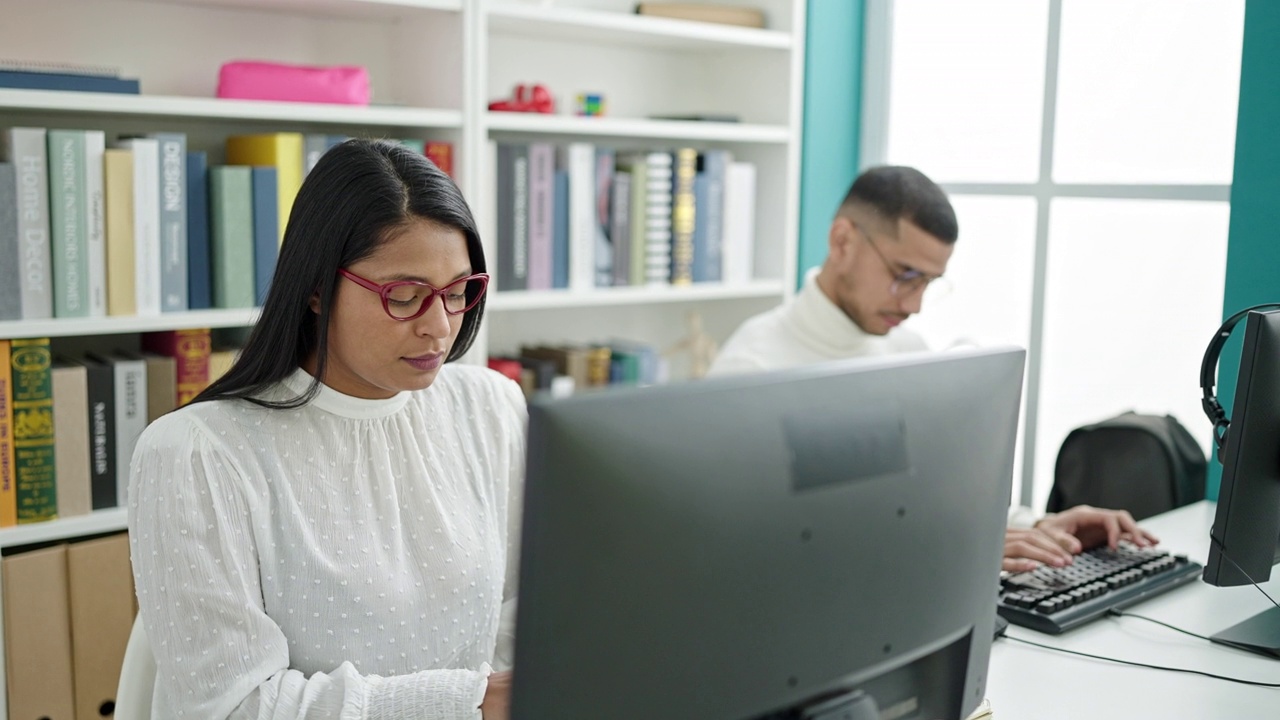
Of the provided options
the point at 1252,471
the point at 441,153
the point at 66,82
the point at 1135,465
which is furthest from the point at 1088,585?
the point at 66,82

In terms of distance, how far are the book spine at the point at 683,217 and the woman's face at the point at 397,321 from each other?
1439 mm

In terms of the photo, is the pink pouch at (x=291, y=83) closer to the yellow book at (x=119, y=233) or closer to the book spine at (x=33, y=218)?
the yellow book at (x=119, y=233)

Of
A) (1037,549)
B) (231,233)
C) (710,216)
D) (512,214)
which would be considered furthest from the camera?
(710,216)

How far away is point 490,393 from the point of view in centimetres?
159

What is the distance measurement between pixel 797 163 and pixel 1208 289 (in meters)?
1.03

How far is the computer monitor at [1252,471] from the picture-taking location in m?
1.38

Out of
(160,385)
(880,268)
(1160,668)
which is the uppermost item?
(880,268)

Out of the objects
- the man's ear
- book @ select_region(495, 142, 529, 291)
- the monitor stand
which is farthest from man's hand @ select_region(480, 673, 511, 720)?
book @ select_region(495, 142, 529, 291)

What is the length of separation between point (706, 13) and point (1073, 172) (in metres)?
0.97

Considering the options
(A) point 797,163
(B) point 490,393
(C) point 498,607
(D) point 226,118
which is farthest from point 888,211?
(D) point 226,118

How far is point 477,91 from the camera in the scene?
2363 millimetres

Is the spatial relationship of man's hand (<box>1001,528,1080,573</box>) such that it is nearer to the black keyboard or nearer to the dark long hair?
the black keyboard

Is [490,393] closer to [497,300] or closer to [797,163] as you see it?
[497,300]

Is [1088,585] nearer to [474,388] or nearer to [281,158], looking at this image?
[474,388]
